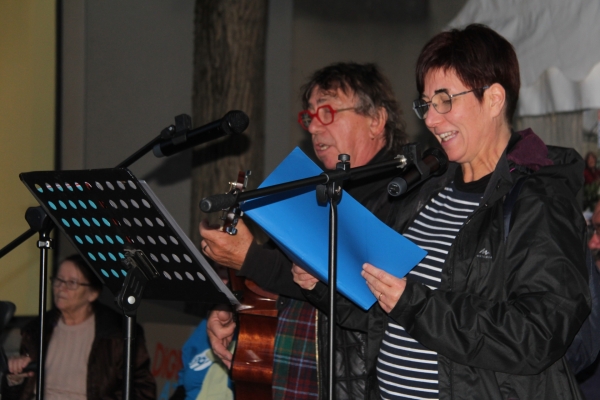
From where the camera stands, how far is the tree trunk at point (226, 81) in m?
4.57

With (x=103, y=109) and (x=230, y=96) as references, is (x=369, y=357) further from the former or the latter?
(x=103, y=109)

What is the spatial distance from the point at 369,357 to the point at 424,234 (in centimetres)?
45

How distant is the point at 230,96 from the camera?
180 inches

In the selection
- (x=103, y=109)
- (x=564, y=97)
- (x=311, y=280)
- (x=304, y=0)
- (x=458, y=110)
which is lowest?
(x=311, y=280)

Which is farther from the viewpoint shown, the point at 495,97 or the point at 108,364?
the point at 108,364

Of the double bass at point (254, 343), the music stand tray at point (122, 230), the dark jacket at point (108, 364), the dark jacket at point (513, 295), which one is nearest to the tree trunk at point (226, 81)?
the dark jacket at point (108, 364)

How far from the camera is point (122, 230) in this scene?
221cm

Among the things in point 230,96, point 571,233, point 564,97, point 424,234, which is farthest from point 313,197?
point 230,96

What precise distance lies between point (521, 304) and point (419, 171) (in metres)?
0.43

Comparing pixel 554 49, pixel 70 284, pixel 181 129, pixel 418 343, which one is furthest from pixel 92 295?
pixel 554 49

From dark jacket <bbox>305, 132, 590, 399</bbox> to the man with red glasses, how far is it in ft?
1.78

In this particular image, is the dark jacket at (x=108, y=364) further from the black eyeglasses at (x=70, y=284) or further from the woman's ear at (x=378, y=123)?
the woman's ear at (x=378, y=123)

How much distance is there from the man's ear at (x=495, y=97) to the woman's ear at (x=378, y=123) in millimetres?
825

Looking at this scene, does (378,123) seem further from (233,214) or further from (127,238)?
(127,238)
